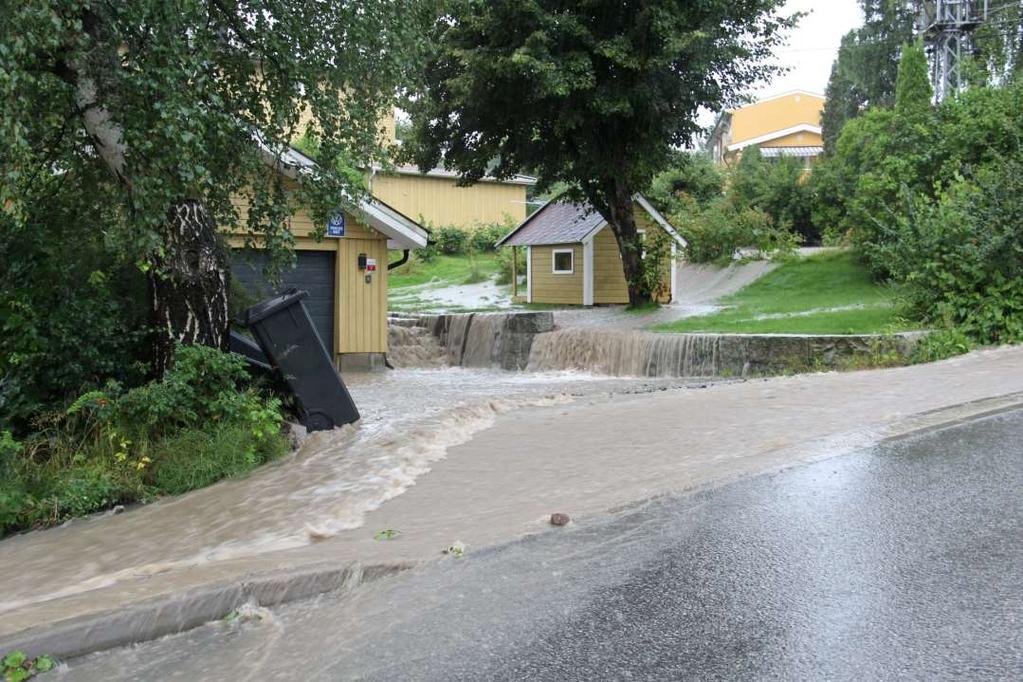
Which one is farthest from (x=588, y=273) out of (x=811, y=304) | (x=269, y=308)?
(x=269, y=308)

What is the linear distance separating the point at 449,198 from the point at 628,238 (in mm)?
20476

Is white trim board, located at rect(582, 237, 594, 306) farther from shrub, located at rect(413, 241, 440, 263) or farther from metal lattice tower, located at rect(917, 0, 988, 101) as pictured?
metal lattice tower, located at rect(917, 0, 988, 101)

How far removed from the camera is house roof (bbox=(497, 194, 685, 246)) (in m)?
28.5

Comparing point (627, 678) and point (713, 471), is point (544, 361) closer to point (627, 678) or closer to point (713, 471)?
point (713, 471)

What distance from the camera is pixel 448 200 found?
4397 cm

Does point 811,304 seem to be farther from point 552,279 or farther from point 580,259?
point 552,279

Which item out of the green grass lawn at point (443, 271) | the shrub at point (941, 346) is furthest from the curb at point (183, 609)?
the green grass lawn at point (443, 271)

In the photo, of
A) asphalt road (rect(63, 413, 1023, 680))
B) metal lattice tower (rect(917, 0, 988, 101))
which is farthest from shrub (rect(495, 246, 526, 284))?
asphalt road (rect(63, 413, 1023, 680))

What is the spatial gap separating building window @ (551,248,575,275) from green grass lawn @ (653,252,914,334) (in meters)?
4.79

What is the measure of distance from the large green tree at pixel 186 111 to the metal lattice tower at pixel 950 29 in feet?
100

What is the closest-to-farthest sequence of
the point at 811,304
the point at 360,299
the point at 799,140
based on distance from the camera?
the point at 360,299 < the point at 811,304 < the point at 799,140

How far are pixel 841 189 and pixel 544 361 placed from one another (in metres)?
16.3

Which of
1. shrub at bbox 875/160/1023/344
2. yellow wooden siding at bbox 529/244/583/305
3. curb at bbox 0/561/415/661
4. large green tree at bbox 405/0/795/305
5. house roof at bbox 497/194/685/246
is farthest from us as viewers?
yellow wooden siding at bbox 529/244/583/305

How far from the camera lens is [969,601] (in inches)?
163
